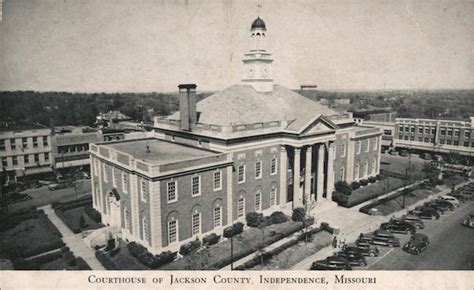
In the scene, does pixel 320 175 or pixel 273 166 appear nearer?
pixel 273 166

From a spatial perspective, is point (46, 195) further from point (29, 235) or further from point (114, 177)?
point (114, 177)

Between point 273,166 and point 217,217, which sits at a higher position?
point 273,166

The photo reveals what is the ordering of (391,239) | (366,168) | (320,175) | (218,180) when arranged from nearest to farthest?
(391,239) < (218,180) < (320,175) < (366,168)

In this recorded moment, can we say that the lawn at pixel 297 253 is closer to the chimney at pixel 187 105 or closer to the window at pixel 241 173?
the window at pixel 241 173

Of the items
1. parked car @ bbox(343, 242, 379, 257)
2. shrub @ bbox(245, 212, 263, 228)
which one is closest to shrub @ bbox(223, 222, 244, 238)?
shrub @ bbox(245, 212, 263, 228)

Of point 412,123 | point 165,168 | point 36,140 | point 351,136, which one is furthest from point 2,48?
point 412,123

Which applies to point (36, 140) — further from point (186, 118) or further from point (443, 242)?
point (443, 242)

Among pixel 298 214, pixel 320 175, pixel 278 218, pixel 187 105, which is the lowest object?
pixel 278 218

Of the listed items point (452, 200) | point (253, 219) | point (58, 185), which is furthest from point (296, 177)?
point (58, 185)

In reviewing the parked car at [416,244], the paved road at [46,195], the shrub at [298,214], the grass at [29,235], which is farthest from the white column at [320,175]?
the paved road at [46,195]
